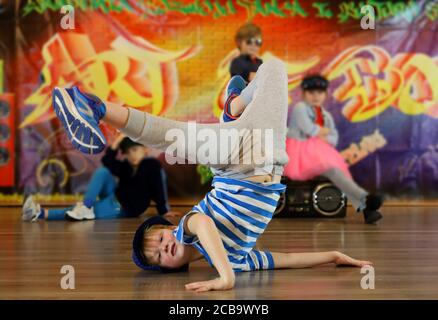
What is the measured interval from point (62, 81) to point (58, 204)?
3.23ft

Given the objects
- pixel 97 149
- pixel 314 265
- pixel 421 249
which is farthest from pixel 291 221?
pixel 97 149

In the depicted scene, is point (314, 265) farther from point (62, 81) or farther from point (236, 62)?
point (62, 81)

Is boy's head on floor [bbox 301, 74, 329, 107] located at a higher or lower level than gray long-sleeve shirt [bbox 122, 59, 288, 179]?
higher

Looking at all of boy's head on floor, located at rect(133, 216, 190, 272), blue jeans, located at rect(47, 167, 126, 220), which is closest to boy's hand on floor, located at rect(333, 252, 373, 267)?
boy's head on floor, located at rect(133, 216, 190, 272)

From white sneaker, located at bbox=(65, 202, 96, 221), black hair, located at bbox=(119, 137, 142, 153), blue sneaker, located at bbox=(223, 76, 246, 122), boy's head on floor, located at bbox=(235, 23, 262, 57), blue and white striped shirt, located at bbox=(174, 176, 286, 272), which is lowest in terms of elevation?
white sneaker, located at bbox=(65, 202, 96, 221)

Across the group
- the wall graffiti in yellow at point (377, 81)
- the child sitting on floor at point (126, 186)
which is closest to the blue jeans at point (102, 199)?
the child sitting on floor at point (126, 186)

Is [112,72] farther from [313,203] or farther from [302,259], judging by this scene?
[302,259]

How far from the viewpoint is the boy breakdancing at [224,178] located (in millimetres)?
2205

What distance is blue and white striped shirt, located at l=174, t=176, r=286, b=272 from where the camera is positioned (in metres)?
2.41

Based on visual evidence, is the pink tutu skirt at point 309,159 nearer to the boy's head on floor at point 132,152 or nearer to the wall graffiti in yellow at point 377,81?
the wall graffiti in yellow at point 377,81

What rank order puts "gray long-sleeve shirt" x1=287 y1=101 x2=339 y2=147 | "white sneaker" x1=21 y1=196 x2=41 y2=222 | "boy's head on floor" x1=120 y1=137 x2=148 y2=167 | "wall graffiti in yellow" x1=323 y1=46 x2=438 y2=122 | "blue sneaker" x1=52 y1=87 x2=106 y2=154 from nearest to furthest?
"blue sneaker" x1=52 y1=87 x2=106 y2=154, "white sneaker" x1=21 y1=196 x2=41 y2=222, "boy's head on floor" x1=120 y1=137 x2=148 y2=167, "gray long-sleeve shirt" x1=287 y1=101 x2=339 y2=147, "wall graffiti in yellow" x1=323 y1=46 x2=438 y2=122

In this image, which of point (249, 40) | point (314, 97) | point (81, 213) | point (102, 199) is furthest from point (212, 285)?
point (314, 97)

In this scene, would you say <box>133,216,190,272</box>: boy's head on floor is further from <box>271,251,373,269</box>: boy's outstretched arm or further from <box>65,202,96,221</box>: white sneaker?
<box>65,202,96,221</box>: white sneaker

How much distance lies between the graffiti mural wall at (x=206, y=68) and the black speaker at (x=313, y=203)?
1.14 metres
